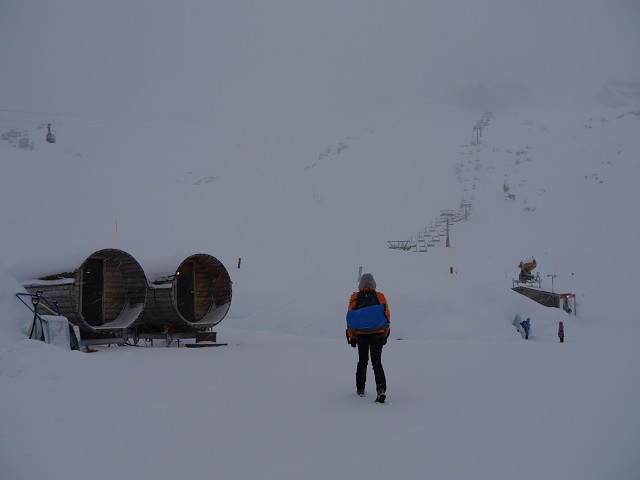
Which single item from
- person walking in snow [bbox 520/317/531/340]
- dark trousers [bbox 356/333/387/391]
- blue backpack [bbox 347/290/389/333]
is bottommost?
person walking in snow [bbox 520/317/531/340]

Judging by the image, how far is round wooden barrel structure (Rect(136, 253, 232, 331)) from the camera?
13.8m

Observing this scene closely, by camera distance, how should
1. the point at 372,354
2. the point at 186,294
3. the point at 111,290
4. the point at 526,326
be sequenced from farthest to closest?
1. the point at 526,326
2. the point at 186,294
3. the point at 111,290
4. the point at 372,354

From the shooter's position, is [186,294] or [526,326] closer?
[186,294]

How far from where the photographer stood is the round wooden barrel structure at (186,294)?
1378 cm

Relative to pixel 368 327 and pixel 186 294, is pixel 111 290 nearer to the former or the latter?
pixel 186 294

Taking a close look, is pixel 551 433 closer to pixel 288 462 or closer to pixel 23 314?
pixel 288 462

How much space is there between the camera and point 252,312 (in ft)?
65.5

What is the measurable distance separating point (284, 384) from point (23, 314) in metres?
5.89

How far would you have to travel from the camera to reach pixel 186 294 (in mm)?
15398

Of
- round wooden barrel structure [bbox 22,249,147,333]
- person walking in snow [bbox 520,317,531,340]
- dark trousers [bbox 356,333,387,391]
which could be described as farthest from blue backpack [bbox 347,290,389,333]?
person walking in snow [bbox 520,317,531,340]

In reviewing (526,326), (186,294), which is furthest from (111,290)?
(526,326)

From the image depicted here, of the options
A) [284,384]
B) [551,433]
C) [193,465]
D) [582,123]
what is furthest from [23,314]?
[582,123]

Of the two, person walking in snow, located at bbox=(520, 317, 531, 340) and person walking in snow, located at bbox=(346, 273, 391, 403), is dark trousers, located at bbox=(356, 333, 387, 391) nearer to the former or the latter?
person walking in snow, located at bbox=(346, 273, 391, 403)

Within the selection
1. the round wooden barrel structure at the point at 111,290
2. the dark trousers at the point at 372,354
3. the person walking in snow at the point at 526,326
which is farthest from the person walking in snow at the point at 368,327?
the person walking in snow at the point at 526,326
